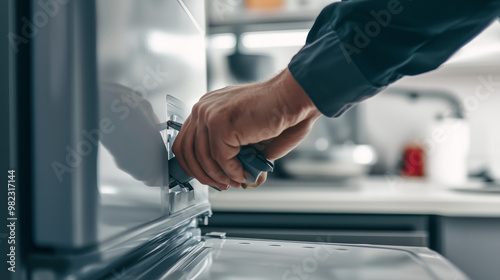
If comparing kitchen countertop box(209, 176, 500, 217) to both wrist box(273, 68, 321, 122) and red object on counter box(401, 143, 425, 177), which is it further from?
wrist box(273, 68, 321, 122)

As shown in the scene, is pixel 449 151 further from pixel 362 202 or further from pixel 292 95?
pixel 292 95

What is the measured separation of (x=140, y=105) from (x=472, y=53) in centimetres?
140

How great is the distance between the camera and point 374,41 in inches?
15.2

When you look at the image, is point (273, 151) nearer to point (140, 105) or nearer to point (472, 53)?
point (140, 105)

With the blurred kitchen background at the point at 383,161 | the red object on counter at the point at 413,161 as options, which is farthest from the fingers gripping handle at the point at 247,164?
the red object on counter at the point at 413,161

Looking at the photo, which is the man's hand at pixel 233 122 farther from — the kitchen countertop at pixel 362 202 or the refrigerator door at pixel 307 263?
the kitchen countertop at pixel 362 202

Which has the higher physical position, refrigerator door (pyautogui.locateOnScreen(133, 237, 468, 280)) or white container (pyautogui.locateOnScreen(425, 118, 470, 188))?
white container (pyautogui.locateOnScreen(425, 118, 470, 188))

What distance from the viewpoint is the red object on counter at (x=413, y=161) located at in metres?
1.49

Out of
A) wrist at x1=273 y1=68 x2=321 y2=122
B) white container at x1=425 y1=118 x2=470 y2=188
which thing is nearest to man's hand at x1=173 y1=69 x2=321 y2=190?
wrist at x1=273 y1=68 x2=321 y2=122

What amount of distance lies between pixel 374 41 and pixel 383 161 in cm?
125

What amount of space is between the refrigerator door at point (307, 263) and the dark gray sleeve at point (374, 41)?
0.51 ft

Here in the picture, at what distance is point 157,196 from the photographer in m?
0.38

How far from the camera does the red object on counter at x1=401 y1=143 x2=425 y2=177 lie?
4.88ft

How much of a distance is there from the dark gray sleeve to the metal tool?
83 millimetres
